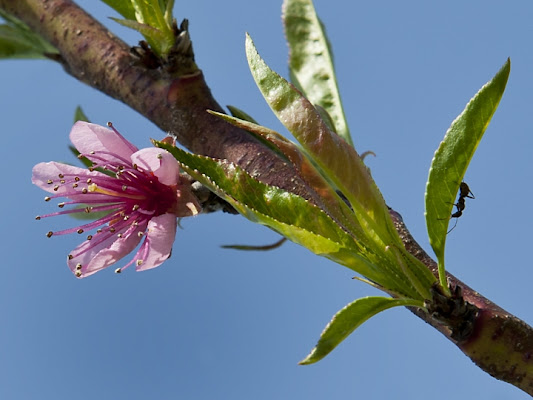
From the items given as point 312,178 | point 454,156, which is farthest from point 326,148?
point 454,156

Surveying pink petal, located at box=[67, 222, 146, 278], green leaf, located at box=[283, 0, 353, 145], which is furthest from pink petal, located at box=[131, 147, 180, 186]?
green leaf, located at box=[283, 0, 353, 145]

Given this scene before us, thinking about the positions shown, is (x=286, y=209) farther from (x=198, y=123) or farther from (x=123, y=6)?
(x=123, y=6)

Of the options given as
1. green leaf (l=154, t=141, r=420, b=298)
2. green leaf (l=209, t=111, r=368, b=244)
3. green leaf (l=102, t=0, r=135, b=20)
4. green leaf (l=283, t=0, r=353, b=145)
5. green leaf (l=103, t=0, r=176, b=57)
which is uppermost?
green leaf (l=283, t=0, r=353, b=145)

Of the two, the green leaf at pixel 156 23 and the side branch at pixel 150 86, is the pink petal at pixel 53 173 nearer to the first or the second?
the side branch at pixel 150 86

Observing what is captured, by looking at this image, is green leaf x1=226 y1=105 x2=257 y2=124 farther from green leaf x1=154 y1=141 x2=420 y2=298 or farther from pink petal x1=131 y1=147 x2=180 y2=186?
green leaf x1=154 y1=141 x2=420 y2=298

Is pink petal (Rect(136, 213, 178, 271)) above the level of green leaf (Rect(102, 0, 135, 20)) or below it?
below

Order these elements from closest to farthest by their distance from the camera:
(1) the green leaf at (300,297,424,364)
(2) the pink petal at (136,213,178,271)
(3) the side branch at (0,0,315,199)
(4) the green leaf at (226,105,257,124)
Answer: (1) the green leaf at (300,297,424,364) → (2) the pink petal at (136,213,178,271) → (3) the side branch at (0,0,315,199) → (4) the green leaf at (226,105,257,124)
